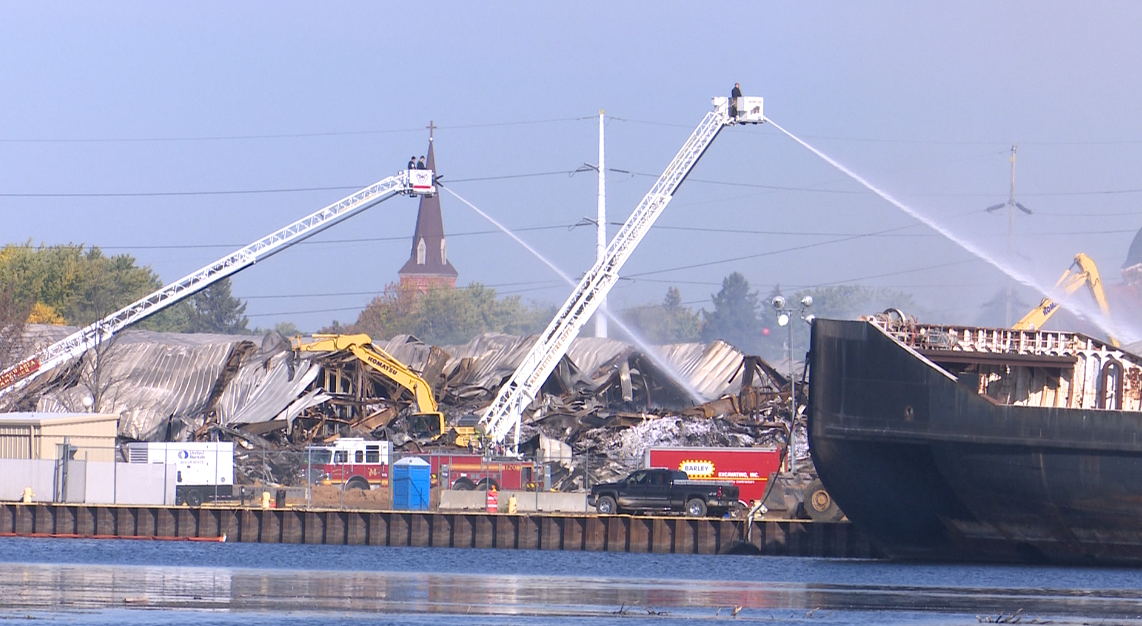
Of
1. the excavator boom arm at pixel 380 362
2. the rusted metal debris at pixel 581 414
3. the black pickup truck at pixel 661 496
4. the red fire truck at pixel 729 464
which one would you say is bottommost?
the black pickup truck at pixel 661 496

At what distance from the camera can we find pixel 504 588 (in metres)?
41.5

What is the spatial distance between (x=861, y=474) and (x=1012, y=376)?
5915 mm

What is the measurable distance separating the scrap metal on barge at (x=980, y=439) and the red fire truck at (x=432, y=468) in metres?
16.1

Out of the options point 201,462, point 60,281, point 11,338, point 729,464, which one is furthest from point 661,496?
point 60,281

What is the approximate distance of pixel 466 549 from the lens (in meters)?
54.3

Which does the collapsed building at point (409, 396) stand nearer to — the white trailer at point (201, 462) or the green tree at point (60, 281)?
the white trailer at point (201, 462)

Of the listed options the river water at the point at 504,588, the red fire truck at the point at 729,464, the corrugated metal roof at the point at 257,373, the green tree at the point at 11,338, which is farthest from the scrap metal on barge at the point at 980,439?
the green tree at the point at 11,338

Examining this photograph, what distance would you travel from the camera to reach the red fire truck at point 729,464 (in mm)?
61656

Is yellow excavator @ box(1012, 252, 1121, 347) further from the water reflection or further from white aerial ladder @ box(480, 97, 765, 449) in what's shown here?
the water reflection

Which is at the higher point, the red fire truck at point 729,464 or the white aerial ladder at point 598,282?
the white aerial ladder at point 598,282

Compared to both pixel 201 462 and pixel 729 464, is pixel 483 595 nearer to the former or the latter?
pixel 729 464

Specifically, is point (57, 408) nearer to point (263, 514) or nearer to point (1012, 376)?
point (263, 514)

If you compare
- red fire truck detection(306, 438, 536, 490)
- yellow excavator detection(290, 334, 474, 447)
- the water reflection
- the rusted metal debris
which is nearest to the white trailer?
red fire truck detection(306, 438, 536, 490)

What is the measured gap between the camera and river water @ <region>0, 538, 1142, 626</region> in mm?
34719
